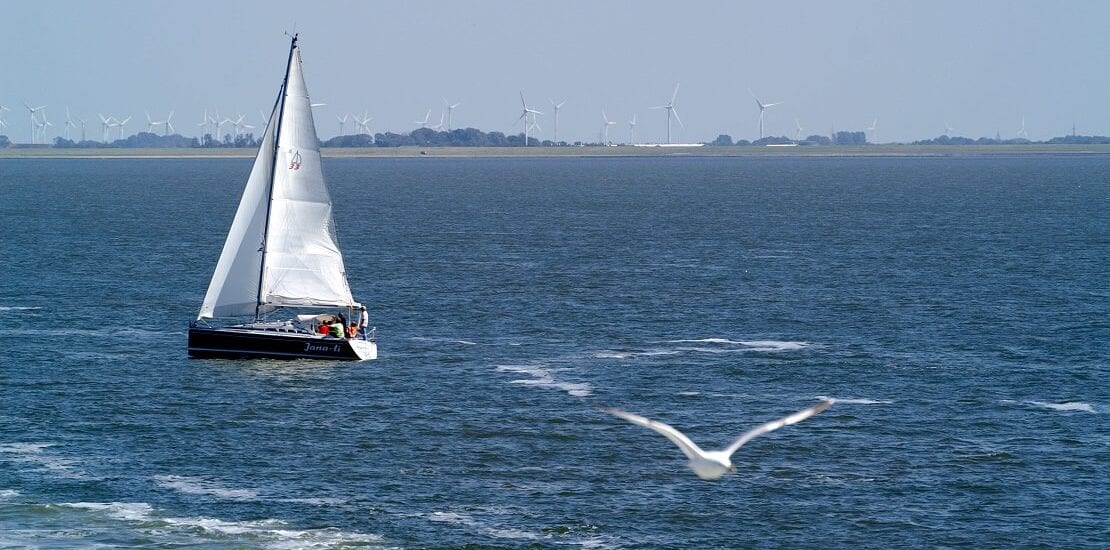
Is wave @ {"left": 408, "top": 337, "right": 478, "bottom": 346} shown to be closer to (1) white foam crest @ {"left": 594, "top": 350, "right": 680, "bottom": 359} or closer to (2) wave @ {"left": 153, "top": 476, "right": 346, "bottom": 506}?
(1) white foam crest @ {"left": 594, "top": 350, "right": 680, "bottom": 359}

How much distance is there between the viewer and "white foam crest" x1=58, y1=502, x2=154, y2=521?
56406 millimetres

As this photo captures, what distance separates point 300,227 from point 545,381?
60.0ft

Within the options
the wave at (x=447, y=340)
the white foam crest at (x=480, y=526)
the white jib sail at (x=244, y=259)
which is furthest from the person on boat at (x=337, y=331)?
the white foam crest at (x=480, y=526)

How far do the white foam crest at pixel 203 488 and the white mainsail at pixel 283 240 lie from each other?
26.3 m

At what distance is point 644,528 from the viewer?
2172 inches

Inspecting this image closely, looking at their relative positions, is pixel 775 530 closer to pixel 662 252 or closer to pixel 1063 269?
pixel 1063 269

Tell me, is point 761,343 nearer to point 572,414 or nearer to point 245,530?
point 572,414

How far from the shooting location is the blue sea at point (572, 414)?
56.0 m

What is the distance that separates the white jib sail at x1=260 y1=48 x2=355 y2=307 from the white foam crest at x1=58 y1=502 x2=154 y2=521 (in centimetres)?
2968

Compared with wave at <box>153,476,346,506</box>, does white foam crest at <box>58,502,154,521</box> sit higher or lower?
lower

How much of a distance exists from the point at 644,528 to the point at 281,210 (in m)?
38.8

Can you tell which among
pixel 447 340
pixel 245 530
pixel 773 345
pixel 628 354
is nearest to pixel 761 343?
pixel 773 345

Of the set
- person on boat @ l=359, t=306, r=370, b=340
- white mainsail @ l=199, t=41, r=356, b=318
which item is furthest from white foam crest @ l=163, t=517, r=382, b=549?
white mainsail @ l=199, t=41, r=356, b=318

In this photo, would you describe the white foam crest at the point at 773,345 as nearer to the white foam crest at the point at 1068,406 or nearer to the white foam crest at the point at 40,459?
the white foam crest at the point at 1068,406
